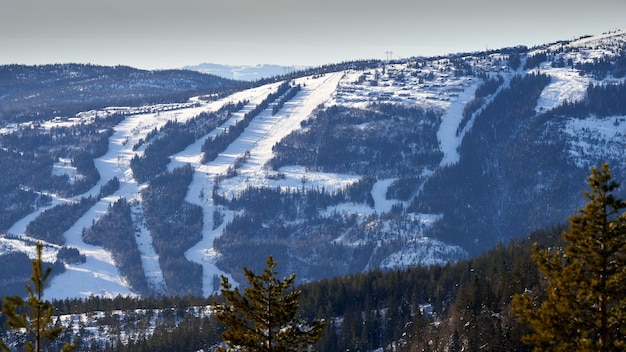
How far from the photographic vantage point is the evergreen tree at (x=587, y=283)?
114ft

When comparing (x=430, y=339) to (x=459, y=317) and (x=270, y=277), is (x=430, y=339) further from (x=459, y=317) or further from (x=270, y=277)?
(x=270, y=277)

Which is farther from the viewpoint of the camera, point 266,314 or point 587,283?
point 266,314

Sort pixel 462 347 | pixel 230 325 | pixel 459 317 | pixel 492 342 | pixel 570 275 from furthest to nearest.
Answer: pixel 459 317 < pixel 462 347 < pixel 492 342 < pixel 230 325 < pixel 570 275

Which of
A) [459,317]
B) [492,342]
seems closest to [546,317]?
[492,342]

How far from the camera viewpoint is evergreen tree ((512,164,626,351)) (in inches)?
Result: 1372

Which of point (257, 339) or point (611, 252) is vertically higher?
point (611, 252)

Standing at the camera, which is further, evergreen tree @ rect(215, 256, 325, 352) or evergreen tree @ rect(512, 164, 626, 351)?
evergreen tree @ rect(215, 256, 325, 352)

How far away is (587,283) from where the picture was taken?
3469 cm

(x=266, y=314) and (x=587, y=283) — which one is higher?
(x=587, y=283)

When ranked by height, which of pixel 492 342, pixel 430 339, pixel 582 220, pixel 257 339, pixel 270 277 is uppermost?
pixel 582 220

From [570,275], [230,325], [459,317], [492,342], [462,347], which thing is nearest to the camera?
[570,275]

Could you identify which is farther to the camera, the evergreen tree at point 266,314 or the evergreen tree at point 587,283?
the evergreen tree at point 266,314

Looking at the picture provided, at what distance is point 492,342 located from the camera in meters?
144

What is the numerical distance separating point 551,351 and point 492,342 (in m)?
113
